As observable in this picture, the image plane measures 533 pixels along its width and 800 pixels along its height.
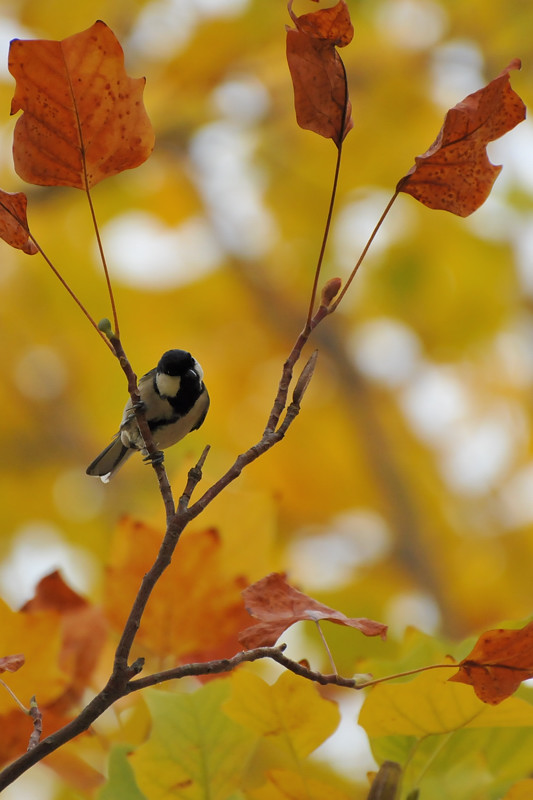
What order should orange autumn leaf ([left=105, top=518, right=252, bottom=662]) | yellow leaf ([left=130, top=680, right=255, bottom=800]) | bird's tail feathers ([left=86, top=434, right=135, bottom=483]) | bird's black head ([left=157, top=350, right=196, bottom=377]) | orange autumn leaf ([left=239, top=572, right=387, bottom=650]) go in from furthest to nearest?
bird's tail feathers ([left=86, top=434, right=135, bottom=483])
bird's black head ([left=157, top=350, right=196, bottom=377])
orange autumn leaf ([left=105, top=518, right=252, bottom=662])
yellow leaf ([left=130, top=680, right=255, bottom=800])
orange autumn leaf ([left=239, top=572, right=387, bottom=650])

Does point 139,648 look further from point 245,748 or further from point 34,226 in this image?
point 34,226

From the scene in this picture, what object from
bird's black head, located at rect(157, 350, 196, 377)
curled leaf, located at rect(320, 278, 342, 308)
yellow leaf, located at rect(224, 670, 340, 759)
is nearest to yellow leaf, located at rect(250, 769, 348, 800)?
yellow leaf, located at rect(224, 670, 340, 759)

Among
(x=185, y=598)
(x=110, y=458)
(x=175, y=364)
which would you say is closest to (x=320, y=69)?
(x=185, y=598)

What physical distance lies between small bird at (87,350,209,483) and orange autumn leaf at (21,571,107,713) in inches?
12.3

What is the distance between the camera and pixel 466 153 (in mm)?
552

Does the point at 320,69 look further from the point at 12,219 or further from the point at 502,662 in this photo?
the point at 502,662

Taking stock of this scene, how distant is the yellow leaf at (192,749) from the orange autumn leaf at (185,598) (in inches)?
3.9

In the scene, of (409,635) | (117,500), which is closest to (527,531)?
(117,500)

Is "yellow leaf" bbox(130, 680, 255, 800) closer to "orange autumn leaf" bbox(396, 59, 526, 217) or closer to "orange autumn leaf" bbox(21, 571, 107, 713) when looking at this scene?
"orange autumn leaf" bbox(21, 571, 107, 713)

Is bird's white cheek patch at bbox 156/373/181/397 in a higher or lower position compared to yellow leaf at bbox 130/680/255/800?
higher

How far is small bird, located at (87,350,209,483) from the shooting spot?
1109 mm

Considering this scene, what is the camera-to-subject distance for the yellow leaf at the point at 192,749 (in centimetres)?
61

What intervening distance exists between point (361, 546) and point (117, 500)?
0.80 m

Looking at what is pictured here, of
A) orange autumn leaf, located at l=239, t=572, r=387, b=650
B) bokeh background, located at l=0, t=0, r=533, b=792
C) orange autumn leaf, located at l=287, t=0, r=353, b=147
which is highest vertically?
bokeh background, located at l=0, t=0, r=533, b=792
